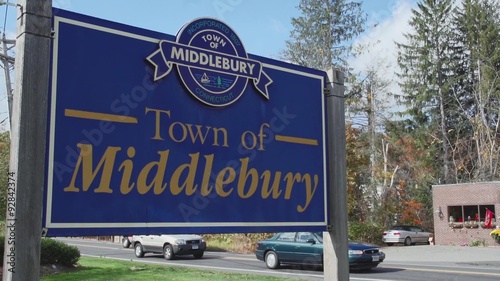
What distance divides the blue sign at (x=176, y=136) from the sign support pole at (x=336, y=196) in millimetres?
108

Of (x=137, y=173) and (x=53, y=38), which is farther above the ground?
(x=53, y=38)

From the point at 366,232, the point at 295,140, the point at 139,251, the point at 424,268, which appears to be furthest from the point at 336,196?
the point at 366,232

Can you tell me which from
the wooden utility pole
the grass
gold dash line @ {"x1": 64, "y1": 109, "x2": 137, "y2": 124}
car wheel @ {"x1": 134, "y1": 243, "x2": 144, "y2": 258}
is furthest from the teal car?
the wooden utility pole

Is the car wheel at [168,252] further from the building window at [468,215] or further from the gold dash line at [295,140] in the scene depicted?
the gold dash line at [295,140]

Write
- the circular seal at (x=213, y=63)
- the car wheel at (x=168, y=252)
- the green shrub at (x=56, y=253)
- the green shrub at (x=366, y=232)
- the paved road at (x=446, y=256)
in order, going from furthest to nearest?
the green shrub at (x=366, y=232) < the car wheel at (x=168, y=252) < the paved road at (x=446, y=256) < the green shrub at (x=56, y=253) < the circular seal at (x=213, y=63)

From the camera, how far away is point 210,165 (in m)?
4.44

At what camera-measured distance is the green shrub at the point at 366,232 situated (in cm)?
3297

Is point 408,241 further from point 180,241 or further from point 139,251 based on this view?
point 139,251

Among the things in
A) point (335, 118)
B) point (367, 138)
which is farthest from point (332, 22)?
point (335, 118)

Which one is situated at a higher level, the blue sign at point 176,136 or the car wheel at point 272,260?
the blue sign at point 176,136

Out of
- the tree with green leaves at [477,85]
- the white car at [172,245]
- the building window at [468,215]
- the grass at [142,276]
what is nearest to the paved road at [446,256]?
the building window at [468,215]

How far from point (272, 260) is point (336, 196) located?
1368 cm

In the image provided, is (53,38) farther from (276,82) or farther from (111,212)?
(276,82)

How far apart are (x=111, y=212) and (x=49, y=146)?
64 centimetres
